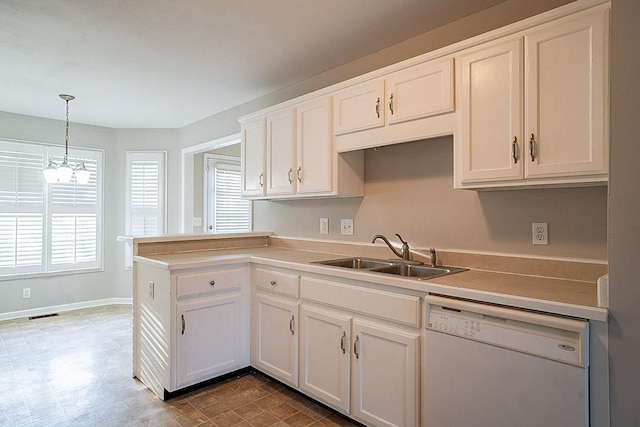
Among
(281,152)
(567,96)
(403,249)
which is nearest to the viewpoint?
(567,96)

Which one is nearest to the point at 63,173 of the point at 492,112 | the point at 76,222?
the point at 76,222

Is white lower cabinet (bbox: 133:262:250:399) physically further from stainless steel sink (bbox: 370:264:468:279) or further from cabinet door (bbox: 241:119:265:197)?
stainless steel sink (bbox: 370:264:468:279)

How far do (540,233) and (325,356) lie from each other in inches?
55.0

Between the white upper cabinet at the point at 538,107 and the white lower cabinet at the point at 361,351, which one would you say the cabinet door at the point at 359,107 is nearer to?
the white upper cabinet at the point at 538,107

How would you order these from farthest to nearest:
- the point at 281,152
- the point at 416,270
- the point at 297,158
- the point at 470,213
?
the point at 281,152
the point at 297,158
the point at 416,270
the point at 470,213

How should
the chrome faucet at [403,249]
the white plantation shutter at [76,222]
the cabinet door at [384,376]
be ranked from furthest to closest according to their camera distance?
the white plantation shutter at [76,222], the chrome faucet at [403,249], the cabinet door at [384,376]

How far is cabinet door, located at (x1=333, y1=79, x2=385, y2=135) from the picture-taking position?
231 centimetres

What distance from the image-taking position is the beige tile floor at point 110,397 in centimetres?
223

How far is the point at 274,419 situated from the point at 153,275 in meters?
1.26

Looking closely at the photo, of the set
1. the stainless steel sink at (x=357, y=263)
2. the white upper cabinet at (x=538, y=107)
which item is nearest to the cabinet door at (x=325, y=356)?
the stainless steel sink at (x=357, y=263)

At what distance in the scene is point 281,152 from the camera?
3047 millimetres

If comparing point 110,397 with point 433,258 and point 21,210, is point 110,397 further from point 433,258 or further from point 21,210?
point 21,210

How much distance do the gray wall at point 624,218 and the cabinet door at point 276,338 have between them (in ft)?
5.49

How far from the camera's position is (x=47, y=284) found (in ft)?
15.5
